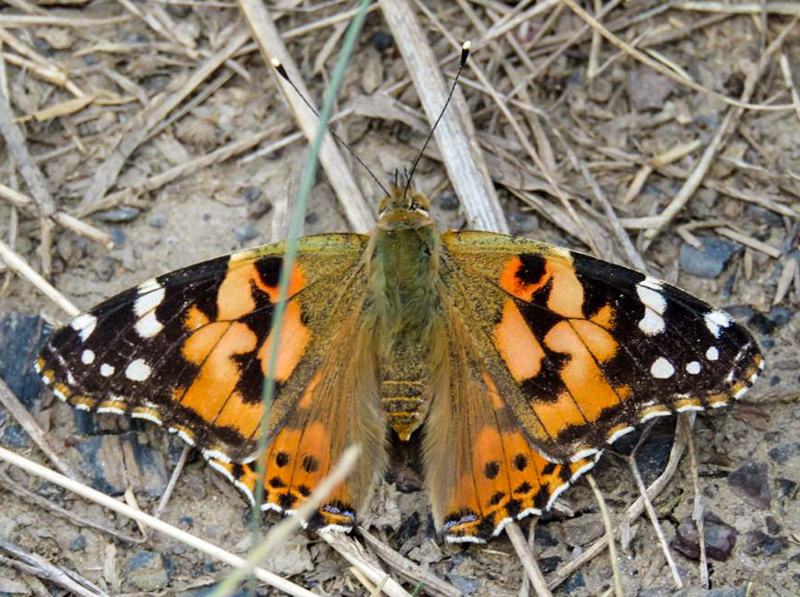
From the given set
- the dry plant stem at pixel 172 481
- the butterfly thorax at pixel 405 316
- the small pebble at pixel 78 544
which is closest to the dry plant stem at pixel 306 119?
the butterfly thorax at pixel 405 316

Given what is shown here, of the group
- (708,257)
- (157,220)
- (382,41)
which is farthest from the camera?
(382,41)

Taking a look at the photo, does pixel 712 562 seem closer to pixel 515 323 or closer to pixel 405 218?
pixel 515 323

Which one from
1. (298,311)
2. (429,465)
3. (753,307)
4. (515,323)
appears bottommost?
(753,307)

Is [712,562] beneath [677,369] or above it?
beneath

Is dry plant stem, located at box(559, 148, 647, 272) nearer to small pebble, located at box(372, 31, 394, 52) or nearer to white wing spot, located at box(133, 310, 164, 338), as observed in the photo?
small pebble, located at box(372, 31, 394, 52)

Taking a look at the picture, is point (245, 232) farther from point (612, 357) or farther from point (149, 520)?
point (612, 357)

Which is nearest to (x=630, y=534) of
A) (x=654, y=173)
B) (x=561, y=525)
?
(x=561, y=525)

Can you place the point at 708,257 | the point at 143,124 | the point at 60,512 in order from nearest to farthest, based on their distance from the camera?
the point at 60,512, the point at 708,257, the point at 143,124

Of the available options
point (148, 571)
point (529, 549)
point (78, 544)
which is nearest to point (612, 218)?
point (529, 549)
